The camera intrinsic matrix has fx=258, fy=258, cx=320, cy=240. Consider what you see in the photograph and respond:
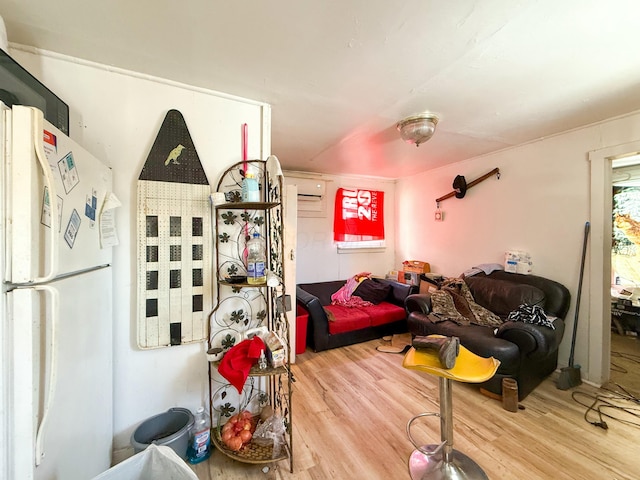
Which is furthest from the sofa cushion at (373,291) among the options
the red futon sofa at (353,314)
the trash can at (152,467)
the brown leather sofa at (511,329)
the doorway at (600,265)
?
the trash can at (152,467)

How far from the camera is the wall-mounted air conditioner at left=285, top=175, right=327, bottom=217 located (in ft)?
12.9

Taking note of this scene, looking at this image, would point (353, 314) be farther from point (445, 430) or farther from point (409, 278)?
point (445, 430)

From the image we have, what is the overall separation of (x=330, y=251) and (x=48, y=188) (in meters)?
3.56

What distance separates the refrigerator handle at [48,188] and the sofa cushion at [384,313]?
9.91 ft

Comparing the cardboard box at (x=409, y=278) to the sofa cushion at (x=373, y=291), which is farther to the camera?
the cardboard box at (x=409, y=278)

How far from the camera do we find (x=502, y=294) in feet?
8.90

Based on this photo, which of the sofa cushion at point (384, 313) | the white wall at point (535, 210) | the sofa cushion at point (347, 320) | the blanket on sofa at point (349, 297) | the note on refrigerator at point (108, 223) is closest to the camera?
the note on refrigerator at point (108, 223)

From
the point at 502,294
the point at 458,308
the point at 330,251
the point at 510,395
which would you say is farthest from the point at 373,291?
the point at 510,395

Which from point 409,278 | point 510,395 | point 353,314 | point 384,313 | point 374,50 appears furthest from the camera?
point 409,278

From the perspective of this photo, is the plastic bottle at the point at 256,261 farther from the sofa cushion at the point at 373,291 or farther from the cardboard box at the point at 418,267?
the cardboard box at the point at 418,267

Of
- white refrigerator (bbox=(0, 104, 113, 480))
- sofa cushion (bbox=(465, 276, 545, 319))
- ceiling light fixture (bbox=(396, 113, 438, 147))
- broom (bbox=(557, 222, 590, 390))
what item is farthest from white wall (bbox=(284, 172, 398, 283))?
white refrigerator (bbox=(0, 104, 113, 480))

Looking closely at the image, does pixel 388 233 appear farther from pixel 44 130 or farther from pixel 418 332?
pixel 44 130

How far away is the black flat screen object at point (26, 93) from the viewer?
993mm

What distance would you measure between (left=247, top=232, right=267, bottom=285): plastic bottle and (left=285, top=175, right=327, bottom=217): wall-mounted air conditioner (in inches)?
86.7
